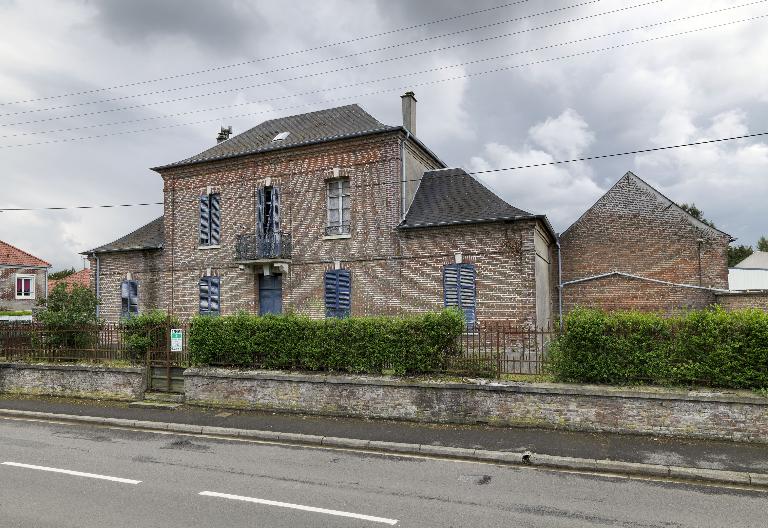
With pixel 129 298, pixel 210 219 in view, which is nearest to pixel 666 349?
pixel 210 219

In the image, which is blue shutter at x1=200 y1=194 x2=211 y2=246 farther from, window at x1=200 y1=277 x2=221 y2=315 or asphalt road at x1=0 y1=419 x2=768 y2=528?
asphalt road at x1=0 y1=419 x2=768 y2=528

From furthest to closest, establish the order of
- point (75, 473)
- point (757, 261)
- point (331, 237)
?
point (757, 261), point (331, 237), point (75, 473)

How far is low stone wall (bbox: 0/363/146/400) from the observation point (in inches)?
496

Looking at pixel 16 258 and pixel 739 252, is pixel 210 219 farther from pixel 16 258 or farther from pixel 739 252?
pixel 739 252

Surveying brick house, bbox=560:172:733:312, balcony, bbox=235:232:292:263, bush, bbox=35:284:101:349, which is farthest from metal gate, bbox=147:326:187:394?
brick house, bbox=560:172:733:312

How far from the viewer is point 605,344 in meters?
9.38

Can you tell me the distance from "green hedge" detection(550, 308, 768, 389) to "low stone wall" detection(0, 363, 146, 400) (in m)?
9.28

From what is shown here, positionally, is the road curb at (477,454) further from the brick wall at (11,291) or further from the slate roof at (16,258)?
the slate roof at (16,258)

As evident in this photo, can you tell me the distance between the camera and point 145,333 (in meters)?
12.9

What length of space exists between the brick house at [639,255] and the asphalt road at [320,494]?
15512 millimetres

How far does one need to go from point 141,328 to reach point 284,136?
11.4 metres

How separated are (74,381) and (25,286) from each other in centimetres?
3648

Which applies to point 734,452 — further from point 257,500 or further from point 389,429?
point 257,500

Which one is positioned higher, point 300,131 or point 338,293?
point 300,131
